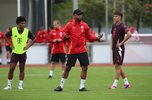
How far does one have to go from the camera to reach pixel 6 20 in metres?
22.6

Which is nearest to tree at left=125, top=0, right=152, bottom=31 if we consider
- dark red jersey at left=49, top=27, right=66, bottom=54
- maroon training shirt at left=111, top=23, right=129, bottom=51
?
dark red jersey at left=49, top=27, right=66, bottom=54

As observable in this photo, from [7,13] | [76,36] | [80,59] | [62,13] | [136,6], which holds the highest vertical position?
[136,6]

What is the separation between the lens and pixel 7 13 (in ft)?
73.9

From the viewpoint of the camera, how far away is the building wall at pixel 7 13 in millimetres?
22438

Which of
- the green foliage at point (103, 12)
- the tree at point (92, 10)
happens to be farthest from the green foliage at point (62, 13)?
the tree at point (92, 10)

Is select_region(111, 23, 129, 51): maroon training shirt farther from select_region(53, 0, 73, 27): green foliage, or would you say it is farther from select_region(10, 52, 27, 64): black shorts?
select_region(53, 0, 73, 27): green foliage

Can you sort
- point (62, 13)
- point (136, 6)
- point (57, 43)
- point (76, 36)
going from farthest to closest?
point (62, 13) < point (136, 6) < point (57, 43) < point (76, 36)

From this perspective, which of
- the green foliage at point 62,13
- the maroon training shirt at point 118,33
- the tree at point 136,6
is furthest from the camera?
the green foliage at point 62,13

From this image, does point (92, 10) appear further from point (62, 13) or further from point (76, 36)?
point (76, 36)

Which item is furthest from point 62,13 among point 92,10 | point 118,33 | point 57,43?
point 118,33

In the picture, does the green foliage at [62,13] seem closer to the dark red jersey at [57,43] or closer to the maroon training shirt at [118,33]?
the dark red jersey at [57,43]

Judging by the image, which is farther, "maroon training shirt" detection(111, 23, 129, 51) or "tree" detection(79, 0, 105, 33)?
"tree" detection(79, 0, 105, 33)

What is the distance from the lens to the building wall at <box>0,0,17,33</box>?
22.4 meters

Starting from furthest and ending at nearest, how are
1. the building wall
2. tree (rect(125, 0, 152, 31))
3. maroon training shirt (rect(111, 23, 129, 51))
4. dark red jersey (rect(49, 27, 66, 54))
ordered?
the building wall → tree (rect(125, 0, 152, 31)) → dark red jersey (rect(49, 27, 66, 54)) → maroon training shirt (rect(111, 23, 129, 51))
